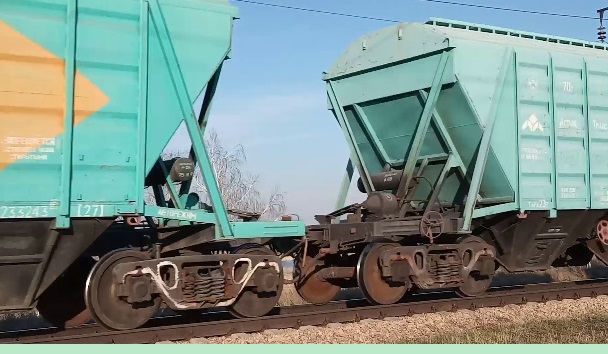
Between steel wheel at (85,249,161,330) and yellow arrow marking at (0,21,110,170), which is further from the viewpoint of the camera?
steel wheel at (85,249,161,330)

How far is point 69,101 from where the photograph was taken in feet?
23.4

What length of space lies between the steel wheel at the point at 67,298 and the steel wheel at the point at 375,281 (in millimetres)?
3822

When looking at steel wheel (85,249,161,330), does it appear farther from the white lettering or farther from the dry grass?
the dry grass

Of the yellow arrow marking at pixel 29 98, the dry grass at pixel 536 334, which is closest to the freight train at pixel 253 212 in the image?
the yellow arrow marking at pixel 29 98

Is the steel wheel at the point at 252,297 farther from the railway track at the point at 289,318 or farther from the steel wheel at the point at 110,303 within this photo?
the steel wheel at the point at 110,303

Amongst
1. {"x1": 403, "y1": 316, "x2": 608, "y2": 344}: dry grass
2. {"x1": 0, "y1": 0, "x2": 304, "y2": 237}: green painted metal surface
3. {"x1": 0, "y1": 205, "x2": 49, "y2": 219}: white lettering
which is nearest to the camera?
{"x1": 0, "y1": 205, "x2": 49, "y2": 219}: white lettering

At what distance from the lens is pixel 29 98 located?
6926mm

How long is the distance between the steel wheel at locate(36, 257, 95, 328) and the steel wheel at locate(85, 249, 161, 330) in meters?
Result: 0.99

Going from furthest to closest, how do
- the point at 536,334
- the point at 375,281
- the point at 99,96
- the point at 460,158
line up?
the point at 460,158, the point at 375,281, the point at 536,334, the point at 99,96

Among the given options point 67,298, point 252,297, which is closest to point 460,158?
point 252,297

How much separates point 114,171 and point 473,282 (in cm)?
600

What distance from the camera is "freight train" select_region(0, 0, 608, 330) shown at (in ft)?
23.2

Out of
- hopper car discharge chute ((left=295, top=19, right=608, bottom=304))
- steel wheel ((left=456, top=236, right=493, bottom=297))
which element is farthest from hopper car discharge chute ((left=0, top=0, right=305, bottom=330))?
steel wheel ((left=456, top=236, right=493, bottom=297))

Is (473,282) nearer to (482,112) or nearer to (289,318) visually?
(482,112)
